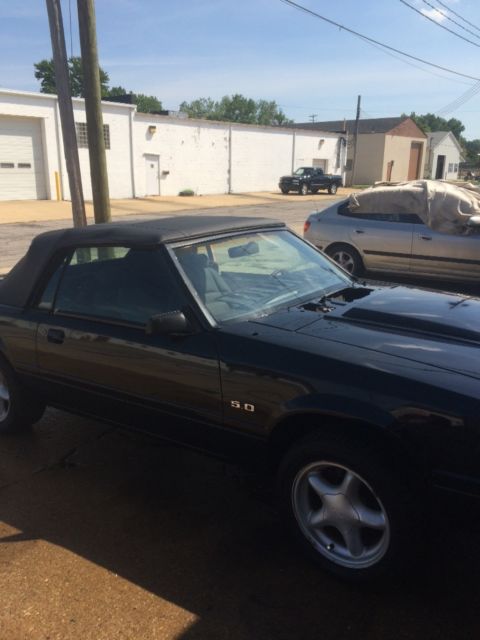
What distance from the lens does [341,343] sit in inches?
101

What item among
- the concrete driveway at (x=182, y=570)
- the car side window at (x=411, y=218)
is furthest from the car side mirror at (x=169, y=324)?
the car side window at (x=411, y=218)

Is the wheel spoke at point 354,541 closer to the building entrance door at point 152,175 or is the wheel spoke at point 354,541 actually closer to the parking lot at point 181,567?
the parking lot at point 181,567

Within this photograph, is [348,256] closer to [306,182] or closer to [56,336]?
[56,336]

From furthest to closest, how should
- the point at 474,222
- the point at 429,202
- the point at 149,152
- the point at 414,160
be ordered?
the point at 414,160, the point at 149,152, the point at 429,202, the point at 474,222

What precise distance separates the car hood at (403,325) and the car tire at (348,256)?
5277mm

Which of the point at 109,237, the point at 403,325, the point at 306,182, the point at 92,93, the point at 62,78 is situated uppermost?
the point at 62,78

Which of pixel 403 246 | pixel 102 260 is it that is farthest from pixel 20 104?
pixel 102 260

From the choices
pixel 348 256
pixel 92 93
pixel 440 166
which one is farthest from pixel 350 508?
pixel 440 166

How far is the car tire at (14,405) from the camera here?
3908 mm

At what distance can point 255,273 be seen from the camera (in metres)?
Answer: 3.48

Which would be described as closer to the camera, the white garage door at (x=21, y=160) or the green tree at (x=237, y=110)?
the white garage door at (x=21, y=160)

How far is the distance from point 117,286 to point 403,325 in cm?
165

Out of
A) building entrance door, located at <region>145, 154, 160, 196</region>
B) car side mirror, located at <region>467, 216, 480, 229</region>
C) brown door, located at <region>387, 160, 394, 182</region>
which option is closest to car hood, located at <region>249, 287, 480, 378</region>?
car side mirror, located at <region>467, 216, 480, 229</region>

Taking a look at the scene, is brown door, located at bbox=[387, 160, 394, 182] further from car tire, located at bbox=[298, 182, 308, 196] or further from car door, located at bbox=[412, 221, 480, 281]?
car door, located at bbox=[412, 221, 480, 281]
